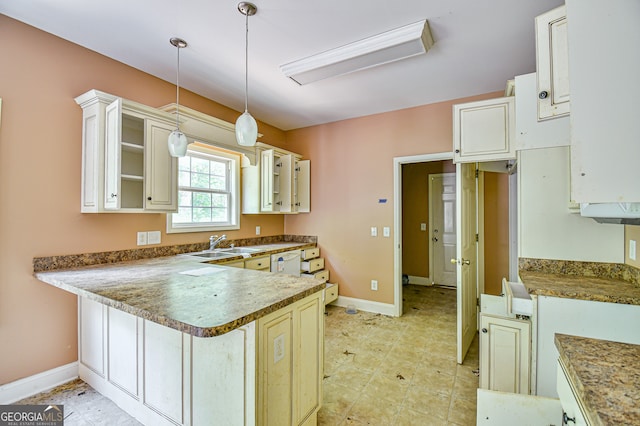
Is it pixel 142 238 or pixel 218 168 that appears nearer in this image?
pixel 142 238

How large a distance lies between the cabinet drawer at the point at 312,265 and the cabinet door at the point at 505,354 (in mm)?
2341

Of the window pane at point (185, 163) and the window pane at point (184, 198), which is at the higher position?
the window pane at point (185, 163)

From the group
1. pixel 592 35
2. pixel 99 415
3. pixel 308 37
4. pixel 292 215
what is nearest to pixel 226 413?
pixel 99 415

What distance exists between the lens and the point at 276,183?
400cm

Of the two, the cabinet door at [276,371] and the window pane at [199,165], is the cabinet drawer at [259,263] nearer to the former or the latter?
the window pane at [199,165]

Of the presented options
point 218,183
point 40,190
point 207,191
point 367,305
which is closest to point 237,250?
point 207,191

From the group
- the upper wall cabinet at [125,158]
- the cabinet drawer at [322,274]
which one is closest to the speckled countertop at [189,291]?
the upper wall cabinet at [125,158]

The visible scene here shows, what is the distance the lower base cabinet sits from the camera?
125 cm

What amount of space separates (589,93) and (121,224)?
3.13 metres

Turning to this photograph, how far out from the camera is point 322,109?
3652mm

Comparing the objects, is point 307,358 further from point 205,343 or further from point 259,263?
point 259,263

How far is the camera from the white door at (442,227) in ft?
16.5

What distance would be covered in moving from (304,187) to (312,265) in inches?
48.1

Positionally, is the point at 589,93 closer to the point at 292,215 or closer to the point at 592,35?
the point at 592,35
